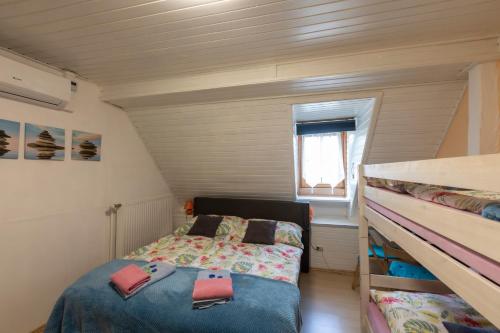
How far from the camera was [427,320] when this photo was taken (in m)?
1.20

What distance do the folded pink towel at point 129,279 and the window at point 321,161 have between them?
2469 millimetres

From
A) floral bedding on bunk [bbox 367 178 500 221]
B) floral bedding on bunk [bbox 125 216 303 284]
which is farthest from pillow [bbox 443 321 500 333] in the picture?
floral bedding on bunk [bbox 125 216 303 284]

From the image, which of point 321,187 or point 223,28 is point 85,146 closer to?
point 223,28

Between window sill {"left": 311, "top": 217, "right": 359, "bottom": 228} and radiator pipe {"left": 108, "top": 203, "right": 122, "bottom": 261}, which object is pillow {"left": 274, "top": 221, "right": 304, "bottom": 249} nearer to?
window sill {"left": 311, "top": 217, "right": 359, "bottom": 228}

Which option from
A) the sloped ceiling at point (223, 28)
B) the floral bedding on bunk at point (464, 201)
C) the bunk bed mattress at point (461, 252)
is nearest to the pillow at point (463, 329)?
the bunk bed mattress at point (461, 252)

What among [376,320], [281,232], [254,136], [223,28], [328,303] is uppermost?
[223,28]

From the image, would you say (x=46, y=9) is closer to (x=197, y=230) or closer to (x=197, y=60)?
(x=197, y=60)

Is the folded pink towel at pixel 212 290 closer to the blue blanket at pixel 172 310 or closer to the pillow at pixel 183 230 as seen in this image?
the blue blanket at pixel 172 310

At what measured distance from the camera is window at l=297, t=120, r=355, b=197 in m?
3.29

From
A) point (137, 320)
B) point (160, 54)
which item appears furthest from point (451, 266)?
point (160, 54)

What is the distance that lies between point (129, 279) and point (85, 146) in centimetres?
148

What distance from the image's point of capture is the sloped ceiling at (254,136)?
7.18ft

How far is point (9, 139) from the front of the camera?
5.78ft

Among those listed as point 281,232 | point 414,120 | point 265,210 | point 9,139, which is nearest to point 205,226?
point 265,210
